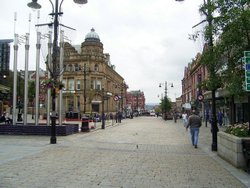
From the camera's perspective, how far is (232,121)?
32656 mm

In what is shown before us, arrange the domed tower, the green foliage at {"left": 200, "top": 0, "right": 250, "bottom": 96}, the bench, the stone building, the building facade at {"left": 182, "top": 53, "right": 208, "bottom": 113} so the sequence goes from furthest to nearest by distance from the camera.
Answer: the domed tower
the stone building
the building facade at {"left": 182, "top": 53, "right": 208, "bottom": 113}
the green foliage at {"left": 200, "top": 0, "right": 250, "bottom": 96}
the bench

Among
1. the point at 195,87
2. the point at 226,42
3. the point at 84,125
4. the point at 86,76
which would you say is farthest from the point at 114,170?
the point at 86,76

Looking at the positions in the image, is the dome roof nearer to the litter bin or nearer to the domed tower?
the domed tower

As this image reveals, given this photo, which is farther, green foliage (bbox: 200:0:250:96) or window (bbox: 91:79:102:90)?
window (bbox: 91:79:102:90)

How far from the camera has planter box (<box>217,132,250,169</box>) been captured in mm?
10680

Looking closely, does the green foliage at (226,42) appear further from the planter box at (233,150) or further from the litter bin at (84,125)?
the litter bin at (84,125)

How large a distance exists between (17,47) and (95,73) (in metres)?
58.0

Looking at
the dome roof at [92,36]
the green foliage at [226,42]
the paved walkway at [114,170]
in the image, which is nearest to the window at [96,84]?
the dome roof at [92,36]

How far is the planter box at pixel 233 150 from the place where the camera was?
10680 mm

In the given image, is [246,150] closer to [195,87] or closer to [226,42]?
[226,42]

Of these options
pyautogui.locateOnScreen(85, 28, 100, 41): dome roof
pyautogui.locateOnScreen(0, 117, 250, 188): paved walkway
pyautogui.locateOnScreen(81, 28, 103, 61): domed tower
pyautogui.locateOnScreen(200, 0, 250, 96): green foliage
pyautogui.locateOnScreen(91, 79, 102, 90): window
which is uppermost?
pyautogui.locateOnScreen(85, 28, 100, 41): dome roof

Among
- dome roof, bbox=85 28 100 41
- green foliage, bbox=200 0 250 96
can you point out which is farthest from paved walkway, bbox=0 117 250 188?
dome roof, bbox=85 28 100 41

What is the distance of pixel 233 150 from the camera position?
11.2 meters

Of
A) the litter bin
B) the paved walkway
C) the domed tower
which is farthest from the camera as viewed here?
the domed tower
